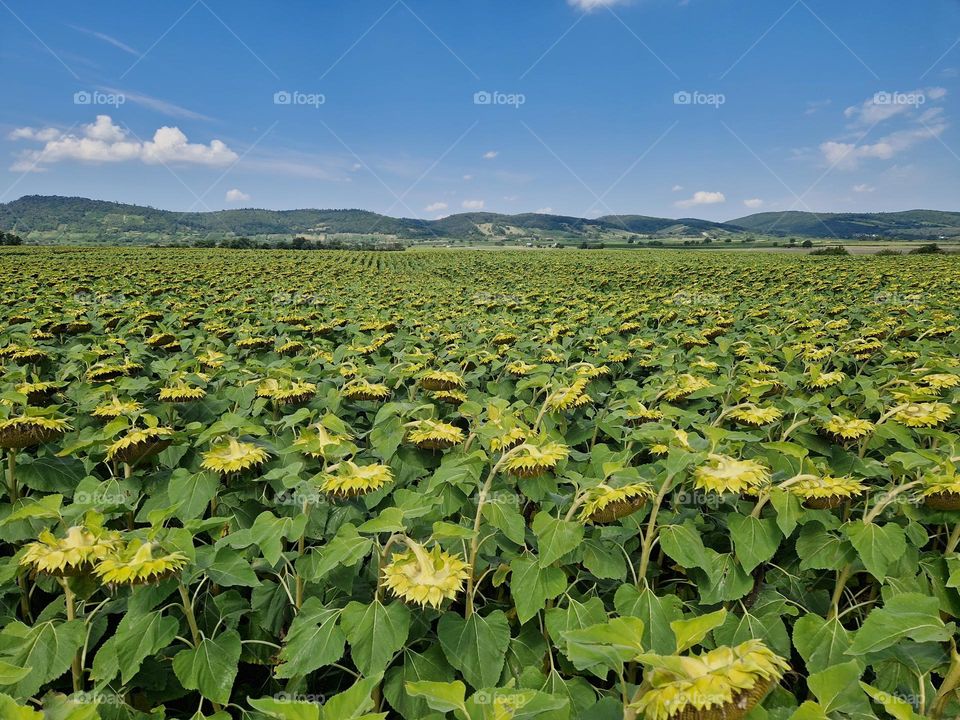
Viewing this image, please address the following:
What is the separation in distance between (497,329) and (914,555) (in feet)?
18.3

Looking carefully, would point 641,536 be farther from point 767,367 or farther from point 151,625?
point 767,367

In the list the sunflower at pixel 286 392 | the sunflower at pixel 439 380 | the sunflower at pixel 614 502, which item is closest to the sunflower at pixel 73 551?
the sunflower at pixel 286 392

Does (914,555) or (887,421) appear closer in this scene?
(914,555)

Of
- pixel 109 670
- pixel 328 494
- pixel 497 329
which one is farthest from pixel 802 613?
pixel 497 329

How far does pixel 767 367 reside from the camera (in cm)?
463

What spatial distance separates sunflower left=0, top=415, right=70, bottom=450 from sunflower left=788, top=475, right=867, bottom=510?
3.40 metres

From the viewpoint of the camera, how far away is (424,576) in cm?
174

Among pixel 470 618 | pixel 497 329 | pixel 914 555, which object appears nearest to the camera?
pixel 470 618

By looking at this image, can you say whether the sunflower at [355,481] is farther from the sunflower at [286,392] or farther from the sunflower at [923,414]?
the sunflower at [923,414]

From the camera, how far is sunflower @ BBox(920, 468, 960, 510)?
2.08 m

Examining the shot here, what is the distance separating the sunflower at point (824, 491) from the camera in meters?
2.10

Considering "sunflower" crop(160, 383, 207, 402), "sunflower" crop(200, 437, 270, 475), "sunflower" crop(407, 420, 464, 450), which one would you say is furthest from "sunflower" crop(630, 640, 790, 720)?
"sunflower" crop(160, 383, 207, 402)

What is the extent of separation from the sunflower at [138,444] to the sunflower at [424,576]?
Answer: 4.94ft

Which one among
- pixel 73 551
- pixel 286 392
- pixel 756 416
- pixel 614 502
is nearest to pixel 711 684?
pixel 614 502
